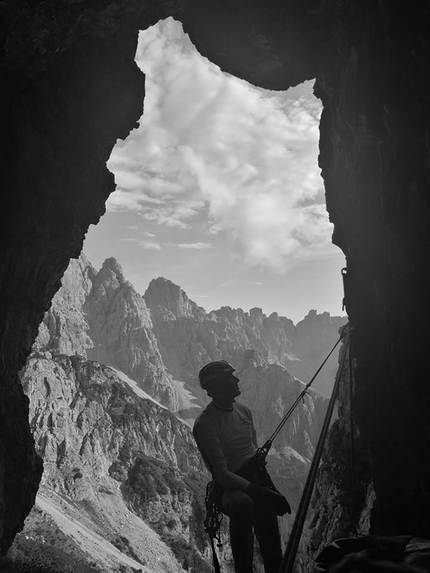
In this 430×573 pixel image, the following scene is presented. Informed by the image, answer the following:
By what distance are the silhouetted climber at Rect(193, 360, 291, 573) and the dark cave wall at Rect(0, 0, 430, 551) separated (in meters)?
1.68

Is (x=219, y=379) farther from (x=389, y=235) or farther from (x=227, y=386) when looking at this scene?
(x=389, y=235)

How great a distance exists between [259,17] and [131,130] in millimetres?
6752

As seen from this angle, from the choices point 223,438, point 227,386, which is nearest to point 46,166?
point 227,386

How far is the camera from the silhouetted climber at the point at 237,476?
5695mm

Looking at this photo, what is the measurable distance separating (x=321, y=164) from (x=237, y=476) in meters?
9.06

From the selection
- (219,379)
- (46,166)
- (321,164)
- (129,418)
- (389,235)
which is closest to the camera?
(219,379)

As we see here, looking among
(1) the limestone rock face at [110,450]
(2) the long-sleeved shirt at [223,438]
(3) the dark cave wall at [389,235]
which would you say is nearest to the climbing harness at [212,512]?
(2) the long-sleeved shirt at [223,438]

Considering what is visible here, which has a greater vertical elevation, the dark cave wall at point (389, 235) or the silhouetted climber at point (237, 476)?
the dark cave wall at point (389, 235)

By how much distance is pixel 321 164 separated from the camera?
37.5 ft

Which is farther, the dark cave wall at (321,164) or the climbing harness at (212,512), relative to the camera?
the dark cave wall at (321,164)

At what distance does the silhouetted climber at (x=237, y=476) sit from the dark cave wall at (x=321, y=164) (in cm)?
168

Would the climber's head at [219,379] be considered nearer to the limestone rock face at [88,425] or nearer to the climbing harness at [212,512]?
the climbing harness at [212,512]

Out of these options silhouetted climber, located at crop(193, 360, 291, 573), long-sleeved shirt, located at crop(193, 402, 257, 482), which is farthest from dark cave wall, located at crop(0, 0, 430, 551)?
long-sleeved shirt, located at crop(193, 402, 257, 482)

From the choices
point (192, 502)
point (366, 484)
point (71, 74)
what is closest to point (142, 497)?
point (192, 502)
